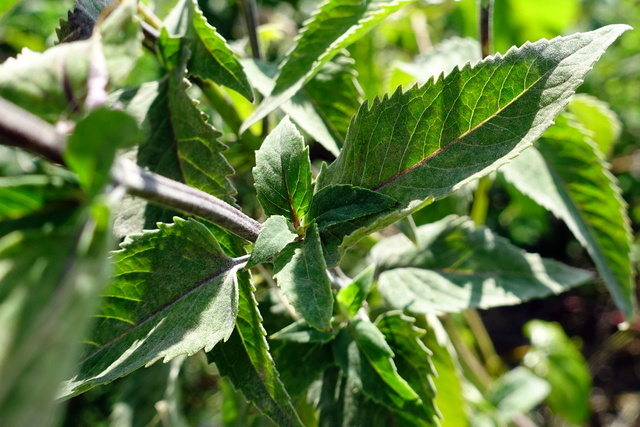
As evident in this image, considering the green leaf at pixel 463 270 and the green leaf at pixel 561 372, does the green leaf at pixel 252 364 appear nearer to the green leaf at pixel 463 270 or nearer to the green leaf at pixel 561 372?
the green leaf at pixel 463 270

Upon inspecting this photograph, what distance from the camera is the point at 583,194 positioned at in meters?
0.83

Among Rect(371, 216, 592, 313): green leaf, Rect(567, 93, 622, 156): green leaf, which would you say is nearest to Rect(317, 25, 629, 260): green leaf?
Rect(371, 216, 592, 313): green leaf

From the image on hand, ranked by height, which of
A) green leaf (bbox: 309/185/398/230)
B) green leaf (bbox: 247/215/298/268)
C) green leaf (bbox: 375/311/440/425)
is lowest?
green leaf (bbox: 375/311/440/425)

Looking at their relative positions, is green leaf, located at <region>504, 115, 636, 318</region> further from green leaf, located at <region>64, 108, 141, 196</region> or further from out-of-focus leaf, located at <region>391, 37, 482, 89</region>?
green leaf, located at <region>64, 108, 141, 196</region>

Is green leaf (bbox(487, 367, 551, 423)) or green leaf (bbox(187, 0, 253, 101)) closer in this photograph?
green leaf (bbox(187, 0, 253, 101))

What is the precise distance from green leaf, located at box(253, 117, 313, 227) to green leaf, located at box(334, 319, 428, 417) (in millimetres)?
132

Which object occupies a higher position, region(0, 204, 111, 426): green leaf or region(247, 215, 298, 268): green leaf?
region(0, 204, 111, 426): green leaf

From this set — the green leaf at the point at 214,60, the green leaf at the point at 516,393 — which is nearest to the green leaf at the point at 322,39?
the green leaf at the point at 214,60

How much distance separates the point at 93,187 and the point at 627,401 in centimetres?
173

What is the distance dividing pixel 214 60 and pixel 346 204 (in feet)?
0.77

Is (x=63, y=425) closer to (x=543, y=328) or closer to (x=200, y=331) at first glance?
(x=200, y=331)

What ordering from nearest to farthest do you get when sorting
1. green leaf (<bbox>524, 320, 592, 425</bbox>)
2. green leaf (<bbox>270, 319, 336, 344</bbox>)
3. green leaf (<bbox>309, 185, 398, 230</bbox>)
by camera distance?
green leaf (<bbox>309, 185, 398, 230</bbox>) < green leaf (<bbox>270, 319, 336, 344</bbox>) < green leaf (<bbox>524, 320, 592, 425</bbox>)

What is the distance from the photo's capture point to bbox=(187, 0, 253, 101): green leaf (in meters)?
0.57

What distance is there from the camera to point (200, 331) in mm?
442
